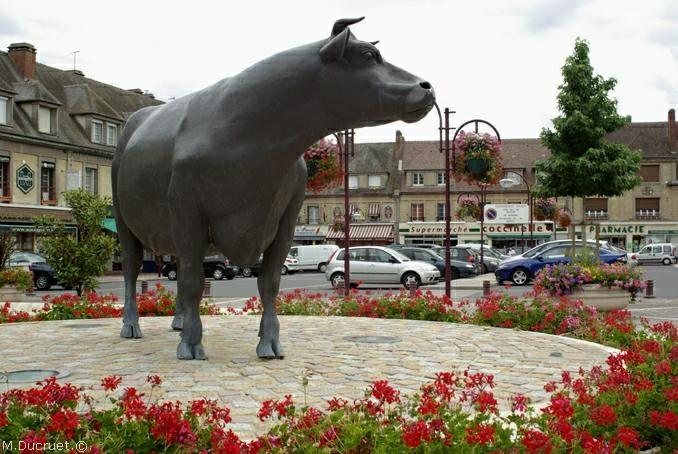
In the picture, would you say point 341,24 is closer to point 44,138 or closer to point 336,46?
point 336,46

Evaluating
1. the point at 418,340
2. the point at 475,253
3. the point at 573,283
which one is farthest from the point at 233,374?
the point at 475,253

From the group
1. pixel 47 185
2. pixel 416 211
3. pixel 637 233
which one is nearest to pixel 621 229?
pixel 637 233

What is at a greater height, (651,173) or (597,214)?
(651,173)

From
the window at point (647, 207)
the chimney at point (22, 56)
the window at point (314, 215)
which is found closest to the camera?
the chimney at point (22, 56)

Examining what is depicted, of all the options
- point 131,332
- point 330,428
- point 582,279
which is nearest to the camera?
point 330,428

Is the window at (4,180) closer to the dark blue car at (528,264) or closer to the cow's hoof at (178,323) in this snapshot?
the dark blue car at (528,264)

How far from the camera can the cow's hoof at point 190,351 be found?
6152mm

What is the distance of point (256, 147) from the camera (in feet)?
18.4

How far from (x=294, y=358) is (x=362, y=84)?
2.52 m

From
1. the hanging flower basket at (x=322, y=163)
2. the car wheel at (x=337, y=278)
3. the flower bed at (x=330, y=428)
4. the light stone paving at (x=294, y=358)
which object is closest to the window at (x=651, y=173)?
the car wheel at (x=337, y=278)

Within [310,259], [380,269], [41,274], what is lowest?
[41,274]

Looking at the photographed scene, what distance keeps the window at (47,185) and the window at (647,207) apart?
43.6m

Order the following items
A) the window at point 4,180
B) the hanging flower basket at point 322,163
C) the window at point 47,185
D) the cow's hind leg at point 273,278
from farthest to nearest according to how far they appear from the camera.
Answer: the window at point 47,185 → the window at point 4,180 → the hanging flower basket at point 322,163 → the cow's hind leg at point 273,278

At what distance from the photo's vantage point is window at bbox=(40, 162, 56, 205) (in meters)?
34.5
